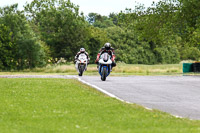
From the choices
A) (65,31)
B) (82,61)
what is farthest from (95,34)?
(82,61)

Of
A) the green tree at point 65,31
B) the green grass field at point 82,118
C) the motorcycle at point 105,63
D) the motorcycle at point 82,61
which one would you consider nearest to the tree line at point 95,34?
the green tree at point 65,31

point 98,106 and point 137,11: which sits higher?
point 137,11

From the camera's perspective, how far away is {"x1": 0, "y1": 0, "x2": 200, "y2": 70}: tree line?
41.2m

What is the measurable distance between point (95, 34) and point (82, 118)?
219ft

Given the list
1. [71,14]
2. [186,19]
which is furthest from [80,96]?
[71,14]

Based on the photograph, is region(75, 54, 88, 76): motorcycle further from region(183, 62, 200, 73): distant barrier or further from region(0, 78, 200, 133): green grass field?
region(0, 78, 200, 133): green grass field

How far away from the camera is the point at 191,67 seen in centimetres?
4097

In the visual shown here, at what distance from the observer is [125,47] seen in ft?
282

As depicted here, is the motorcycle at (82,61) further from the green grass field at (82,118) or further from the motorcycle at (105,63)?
the green grass field at (82,118)

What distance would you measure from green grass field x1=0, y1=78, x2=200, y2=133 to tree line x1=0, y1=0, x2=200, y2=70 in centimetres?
2678

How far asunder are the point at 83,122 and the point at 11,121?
56.3 inches

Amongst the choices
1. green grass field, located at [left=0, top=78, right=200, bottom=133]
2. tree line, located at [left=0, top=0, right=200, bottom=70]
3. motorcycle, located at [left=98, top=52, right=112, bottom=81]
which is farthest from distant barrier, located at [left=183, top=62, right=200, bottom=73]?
green grass field, located at [left=0, top=78, right=200, bottom=133]

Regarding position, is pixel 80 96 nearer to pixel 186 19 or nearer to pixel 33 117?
pixel 33 117

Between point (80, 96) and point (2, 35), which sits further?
point (2, 35)
